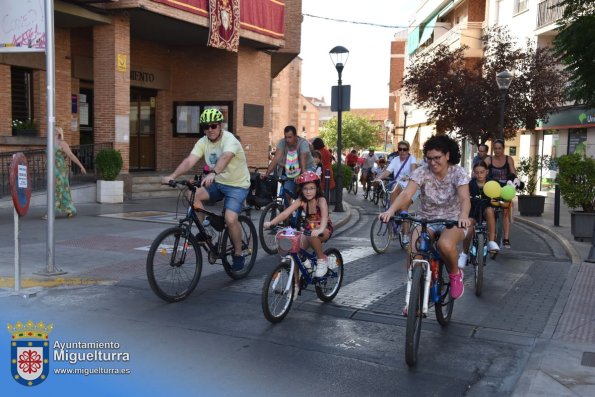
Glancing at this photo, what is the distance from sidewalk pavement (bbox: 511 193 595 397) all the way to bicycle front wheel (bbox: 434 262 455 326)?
0.80 metres

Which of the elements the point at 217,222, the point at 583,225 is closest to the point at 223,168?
the point at 217,222

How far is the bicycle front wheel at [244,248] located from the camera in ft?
23.1

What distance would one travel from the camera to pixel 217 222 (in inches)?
268

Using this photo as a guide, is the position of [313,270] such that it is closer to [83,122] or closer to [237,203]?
[237,203]

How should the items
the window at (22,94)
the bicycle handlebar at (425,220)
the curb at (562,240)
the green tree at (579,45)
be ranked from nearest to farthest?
the bicycle handlebar at (425,220) < the curb at (562,240) < the green tree at (579,45) < the window at (22,94)

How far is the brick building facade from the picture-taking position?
15914 mm

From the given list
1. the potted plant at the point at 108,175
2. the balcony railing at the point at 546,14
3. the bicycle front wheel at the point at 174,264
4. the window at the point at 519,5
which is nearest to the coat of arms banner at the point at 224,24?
the potted plant at the point at 108,175

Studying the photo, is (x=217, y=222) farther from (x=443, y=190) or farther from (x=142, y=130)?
(x=142, y=130)

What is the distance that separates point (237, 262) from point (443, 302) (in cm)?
269

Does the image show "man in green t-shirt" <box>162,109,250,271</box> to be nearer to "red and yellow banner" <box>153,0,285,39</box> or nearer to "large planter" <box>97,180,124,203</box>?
"large planter" <box>97,180,124,203</box>

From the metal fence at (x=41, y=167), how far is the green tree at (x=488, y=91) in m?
12.3

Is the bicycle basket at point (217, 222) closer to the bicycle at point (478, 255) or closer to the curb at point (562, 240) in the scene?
the bicycle at point (478, 255)

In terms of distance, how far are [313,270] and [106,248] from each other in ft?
13.6

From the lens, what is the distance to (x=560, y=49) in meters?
11.0
